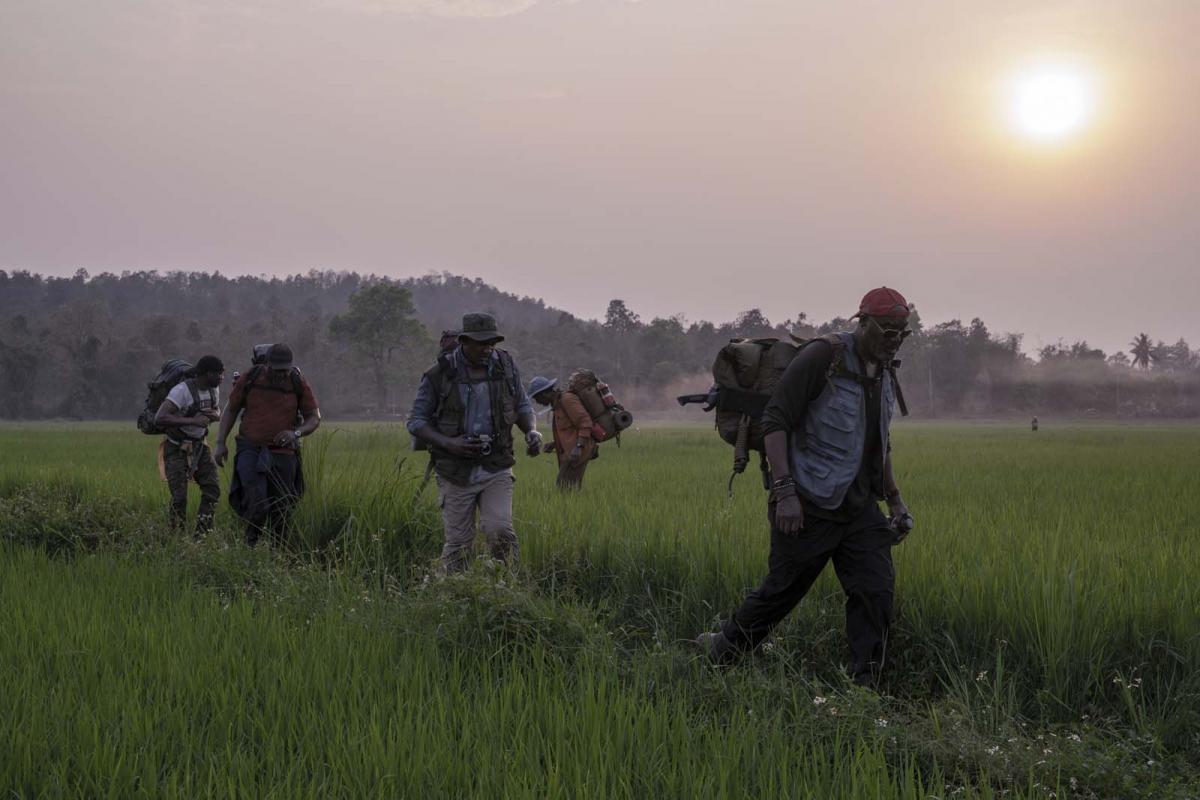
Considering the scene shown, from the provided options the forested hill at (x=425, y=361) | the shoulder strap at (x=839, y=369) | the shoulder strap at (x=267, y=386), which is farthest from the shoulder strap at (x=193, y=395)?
the forested hill at (x=425, y=361)

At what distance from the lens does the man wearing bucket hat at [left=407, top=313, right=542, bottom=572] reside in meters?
6.27

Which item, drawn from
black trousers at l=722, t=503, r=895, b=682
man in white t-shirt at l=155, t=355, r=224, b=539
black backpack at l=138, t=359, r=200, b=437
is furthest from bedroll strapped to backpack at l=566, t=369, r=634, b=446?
black trousers at l=722, t=503, r=895, b=682

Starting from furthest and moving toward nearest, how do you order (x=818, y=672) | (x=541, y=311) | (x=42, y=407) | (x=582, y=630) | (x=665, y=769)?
(x=541, y=311), (x=42, y=407), (x=818, y=672), (x=582, y=630), (x=665, y=769)

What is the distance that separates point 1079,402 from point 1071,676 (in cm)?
10048

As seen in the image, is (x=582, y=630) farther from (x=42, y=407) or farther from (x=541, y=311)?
(x=541, y=311)

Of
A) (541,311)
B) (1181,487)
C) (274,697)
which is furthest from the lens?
(541,311)

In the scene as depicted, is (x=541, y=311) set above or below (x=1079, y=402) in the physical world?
above

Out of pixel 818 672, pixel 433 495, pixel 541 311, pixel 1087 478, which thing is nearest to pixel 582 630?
pixel 818 672

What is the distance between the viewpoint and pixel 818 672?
5004 millimetres

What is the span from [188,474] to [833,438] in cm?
629

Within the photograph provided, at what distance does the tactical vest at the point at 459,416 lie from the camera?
629 centimetres

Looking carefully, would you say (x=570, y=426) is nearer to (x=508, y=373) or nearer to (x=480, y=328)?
(x=508, y=373)

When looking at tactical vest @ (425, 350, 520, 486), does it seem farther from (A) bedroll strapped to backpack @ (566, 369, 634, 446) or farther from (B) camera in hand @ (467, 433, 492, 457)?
(A) bedroll strapped to backpack @ (566, 369, 634, 446)

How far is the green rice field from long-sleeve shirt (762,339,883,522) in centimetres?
78
